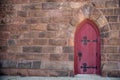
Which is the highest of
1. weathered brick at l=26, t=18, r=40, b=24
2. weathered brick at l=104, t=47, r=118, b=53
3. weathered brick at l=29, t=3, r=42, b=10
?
weathered brick at l=29, t=3, r=42, b=10

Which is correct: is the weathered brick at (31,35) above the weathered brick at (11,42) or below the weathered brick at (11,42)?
above

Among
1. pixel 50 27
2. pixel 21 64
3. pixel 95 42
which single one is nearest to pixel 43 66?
pixel 21 64

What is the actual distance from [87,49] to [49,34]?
1.07 m

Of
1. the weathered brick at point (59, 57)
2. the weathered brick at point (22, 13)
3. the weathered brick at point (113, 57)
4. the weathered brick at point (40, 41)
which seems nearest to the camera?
the weathered brick at point (113, 57)

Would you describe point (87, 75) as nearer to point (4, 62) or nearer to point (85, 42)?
point (85, 42)

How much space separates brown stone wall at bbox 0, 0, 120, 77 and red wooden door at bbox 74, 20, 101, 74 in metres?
0.17

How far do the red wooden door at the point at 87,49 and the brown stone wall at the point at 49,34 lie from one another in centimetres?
17

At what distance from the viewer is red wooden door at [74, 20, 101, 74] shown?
6.13m

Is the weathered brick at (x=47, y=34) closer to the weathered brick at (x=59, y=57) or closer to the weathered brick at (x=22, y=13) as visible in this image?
the weathered brick at (x=59, y=57)

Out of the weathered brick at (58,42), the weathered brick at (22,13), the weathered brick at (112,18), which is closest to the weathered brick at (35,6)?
the weathered brick at (22,13)

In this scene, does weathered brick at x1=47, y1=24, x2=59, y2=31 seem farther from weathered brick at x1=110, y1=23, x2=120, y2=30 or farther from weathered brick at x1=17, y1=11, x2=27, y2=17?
weathered brick at x1=110, y1=23, x2=120, y2=30

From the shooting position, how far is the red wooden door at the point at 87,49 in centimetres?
613

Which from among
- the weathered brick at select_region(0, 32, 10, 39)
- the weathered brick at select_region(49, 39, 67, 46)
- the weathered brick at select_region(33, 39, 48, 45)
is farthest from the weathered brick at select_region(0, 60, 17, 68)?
the weathered brick at select_region(49, 39, 67, 46)

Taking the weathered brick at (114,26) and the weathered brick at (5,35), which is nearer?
the weathered brick at (114,26)
